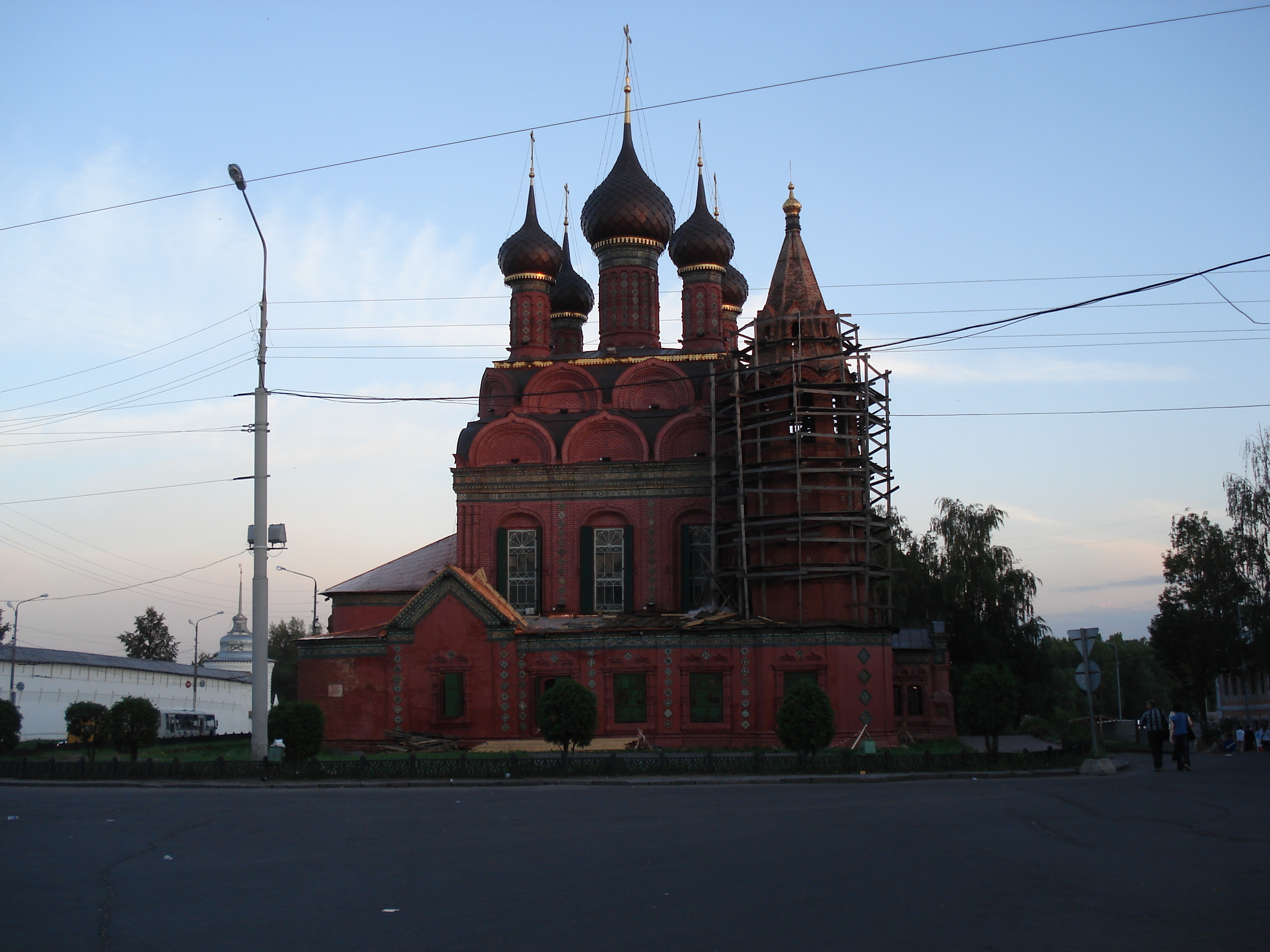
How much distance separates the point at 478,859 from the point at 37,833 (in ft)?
18.9

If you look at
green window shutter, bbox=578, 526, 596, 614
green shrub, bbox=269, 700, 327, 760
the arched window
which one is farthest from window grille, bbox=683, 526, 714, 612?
green shrub, bbox=269, 700, 327, 760

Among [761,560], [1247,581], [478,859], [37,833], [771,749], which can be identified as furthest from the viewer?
[1247,581]

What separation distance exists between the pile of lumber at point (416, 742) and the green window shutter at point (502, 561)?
17.8 ft

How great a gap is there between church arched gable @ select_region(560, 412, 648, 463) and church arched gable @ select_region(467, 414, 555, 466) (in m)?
0.78

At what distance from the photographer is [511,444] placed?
3478 cm

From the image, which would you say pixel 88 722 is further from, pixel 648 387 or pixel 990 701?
pixel 990 701

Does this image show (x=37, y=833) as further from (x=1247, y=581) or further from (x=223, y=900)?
(x=1247, y=581)

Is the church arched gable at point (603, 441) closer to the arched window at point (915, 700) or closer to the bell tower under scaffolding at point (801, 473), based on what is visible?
the bell tower under scaffolding at point (801, 473)

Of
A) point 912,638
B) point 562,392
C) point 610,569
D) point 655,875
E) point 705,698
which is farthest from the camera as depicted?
point 912,638

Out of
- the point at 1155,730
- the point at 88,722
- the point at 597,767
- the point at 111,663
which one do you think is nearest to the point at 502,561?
the point at 88,722

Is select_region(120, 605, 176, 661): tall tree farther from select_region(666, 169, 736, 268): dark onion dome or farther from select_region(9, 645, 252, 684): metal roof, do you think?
select_region(666, 169, 736, 268): dark onion dome

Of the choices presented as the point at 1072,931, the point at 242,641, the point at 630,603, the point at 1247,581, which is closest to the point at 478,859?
the point at 1072,931

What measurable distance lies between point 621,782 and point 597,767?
1.21 metres

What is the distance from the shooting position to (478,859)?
10.3m
